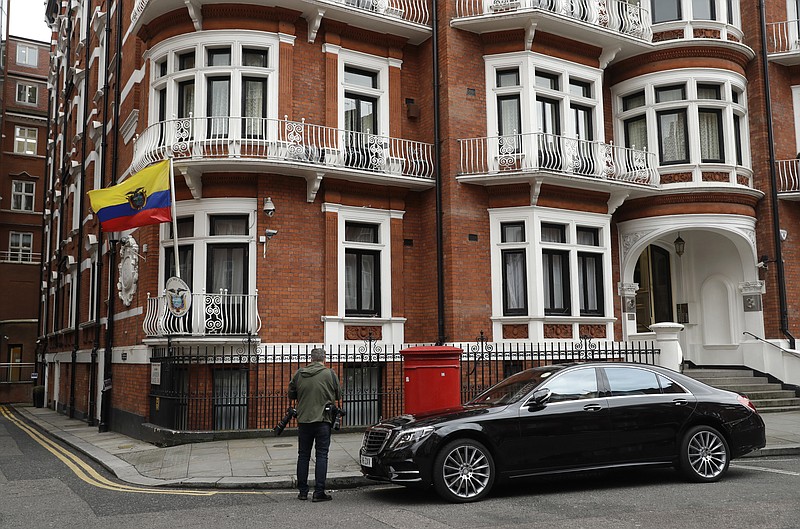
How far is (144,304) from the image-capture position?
1599 cm

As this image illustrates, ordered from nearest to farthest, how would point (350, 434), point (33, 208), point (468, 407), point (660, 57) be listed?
point (468, 407)
point (350, 434)
point (660, 57)
point (33, 208)

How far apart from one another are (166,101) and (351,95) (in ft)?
13.6

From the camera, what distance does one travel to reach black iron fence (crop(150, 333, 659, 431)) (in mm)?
14127

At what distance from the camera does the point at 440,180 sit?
1678cm

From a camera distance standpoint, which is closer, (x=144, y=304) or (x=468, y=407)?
(x=468, y=407)

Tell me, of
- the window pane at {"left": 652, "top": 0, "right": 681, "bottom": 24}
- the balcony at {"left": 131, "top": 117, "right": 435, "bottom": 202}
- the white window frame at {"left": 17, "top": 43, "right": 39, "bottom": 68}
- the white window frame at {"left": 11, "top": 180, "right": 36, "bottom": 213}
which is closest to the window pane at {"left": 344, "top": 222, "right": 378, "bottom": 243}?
the balcony at {"left": 131, "top": 117, "right": 435, "bottom": 202}

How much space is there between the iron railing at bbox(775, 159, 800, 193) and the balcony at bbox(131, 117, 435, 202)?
950cm

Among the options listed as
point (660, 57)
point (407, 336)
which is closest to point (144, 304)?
point (407, 336)

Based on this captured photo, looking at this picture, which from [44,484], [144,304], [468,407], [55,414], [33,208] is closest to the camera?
[468,407]

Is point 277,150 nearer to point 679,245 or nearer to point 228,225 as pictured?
point 228,225

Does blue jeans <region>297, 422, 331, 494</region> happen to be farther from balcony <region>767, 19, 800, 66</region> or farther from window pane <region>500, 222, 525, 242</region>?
balcony <region>767, 19, 800, 66</region>

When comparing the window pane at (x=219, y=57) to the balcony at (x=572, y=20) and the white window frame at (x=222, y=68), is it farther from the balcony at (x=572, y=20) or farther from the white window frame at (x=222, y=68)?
the balcony at (x=572, y=20)

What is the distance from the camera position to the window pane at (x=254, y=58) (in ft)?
52.6

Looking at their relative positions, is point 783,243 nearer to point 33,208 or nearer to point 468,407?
point 468,407
